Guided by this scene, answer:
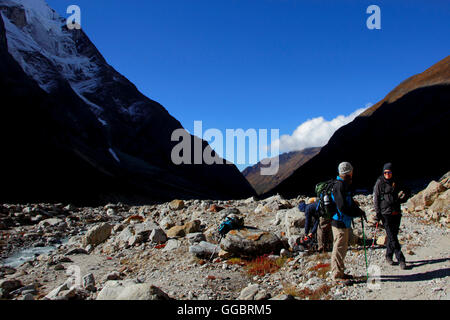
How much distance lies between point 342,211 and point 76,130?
110 meters

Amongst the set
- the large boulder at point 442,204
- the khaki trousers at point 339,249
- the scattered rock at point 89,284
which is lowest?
the scattered rock at point 89,284

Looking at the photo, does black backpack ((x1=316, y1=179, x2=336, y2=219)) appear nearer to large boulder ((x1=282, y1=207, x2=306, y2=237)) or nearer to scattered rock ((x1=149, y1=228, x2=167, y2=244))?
large boulder ((x1=282, y1=207, x2=306, y2=237))

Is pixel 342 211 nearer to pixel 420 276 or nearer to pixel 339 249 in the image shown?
pixel 339 249

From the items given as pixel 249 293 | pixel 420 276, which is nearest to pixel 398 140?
pixel 420 276

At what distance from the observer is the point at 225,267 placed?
30.1 ft

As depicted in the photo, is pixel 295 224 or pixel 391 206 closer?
pixel 391 206

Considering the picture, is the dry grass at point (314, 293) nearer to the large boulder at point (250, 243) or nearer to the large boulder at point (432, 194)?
the large boulder at point (250, 243)

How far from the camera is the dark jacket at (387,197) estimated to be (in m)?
7.57

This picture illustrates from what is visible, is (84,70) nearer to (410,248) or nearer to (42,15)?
(42,15)

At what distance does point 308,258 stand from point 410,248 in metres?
3.10

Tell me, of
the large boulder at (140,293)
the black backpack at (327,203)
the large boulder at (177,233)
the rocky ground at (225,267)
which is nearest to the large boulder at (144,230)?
the rocky ground at (225,267)

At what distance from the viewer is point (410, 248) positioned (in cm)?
901

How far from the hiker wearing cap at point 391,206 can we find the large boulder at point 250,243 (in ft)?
11.1

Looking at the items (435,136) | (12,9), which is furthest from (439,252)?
(12,9)
